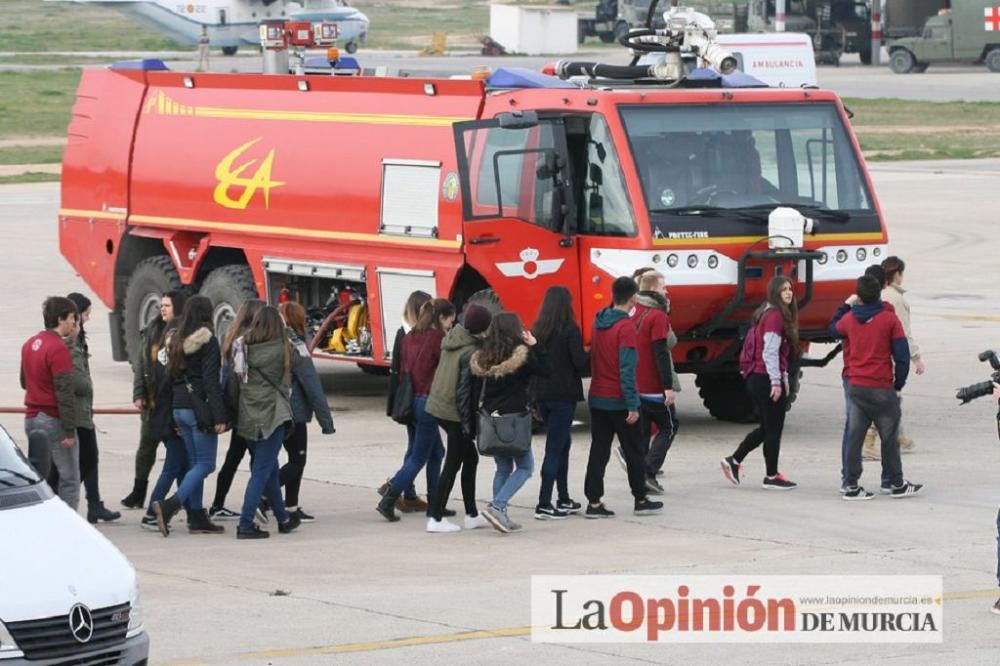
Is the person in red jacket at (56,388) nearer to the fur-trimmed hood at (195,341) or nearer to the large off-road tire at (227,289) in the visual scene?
the fur-trimmed hood at (195,341)

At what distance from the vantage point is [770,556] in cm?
1231

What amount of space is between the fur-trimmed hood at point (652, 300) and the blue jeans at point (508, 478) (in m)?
1.79

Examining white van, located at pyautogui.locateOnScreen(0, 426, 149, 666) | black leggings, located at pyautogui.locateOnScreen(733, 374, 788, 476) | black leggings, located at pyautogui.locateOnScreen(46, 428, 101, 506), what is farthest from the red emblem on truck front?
white van, located at pyautogui.locateOnScreen(0, 426, 149, 666)

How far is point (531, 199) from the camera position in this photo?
673 inches

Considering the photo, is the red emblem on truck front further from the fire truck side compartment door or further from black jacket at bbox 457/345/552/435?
black jacket at bbox 457/345/552/435

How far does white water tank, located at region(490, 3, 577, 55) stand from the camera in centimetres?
8725

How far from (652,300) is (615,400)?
3.69 feet

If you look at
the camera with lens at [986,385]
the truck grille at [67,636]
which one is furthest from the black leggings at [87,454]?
the camera with lens at [986,385]

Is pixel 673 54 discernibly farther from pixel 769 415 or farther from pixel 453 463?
pixel 453 463

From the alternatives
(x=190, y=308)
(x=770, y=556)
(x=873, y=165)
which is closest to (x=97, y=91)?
(x=190, y=308)

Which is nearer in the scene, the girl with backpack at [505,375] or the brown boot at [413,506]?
the girl with backpack at [505,375]

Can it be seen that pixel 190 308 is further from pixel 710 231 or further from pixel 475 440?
pixel 710 231

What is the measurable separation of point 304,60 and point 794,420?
6.96 meters

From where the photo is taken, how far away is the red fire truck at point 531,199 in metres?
16.9
